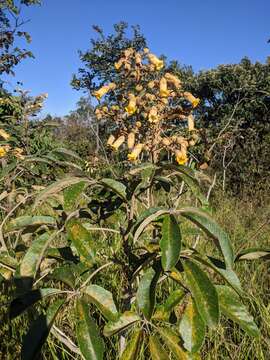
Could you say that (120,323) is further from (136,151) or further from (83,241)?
(136,151)

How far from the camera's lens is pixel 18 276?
0.96 metres

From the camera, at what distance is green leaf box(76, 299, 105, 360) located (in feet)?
2.82

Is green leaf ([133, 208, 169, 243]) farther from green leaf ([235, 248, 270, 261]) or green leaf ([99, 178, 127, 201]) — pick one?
green leaf ([235, 248, 270, 261])

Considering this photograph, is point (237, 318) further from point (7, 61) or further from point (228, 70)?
point (228, 70)

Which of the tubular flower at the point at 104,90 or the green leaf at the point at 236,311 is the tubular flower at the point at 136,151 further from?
the green leaf at the point at 236,311

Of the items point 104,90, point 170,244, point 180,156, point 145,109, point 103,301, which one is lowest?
point 103,301

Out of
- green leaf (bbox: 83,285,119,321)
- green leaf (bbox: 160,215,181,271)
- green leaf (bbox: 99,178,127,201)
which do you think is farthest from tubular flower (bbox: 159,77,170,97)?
green leaf (bbox: 83,285,119,321)

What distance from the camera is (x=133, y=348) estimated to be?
0.95 meters

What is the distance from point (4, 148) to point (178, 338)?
126 cm

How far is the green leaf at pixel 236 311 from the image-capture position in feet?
3.10

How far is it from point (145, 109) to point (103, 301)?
0.58m

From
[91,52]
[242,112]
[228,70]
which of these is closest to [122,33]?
[91,52]

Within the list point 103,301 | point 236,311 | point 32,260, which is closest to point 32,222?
point 32,260

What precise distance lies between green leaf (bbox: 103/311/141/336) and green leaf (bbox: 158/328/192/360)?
65 mm
